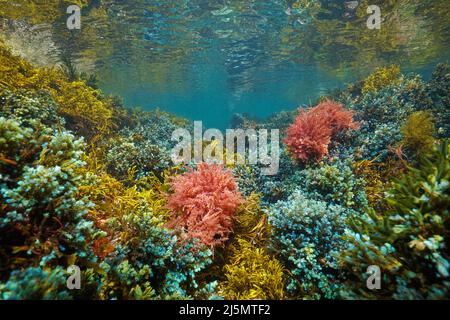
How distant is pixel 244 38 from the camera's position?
2128 cm

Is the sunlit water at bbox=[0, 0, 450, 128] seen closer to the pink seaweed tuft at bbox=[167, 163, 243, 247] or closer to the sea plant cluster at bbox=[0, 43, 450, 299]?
the sea plant cluster at bbox=[0, 43, 450, 299]

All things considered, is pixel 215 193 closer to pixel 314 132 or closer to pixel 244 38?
pixel 314 132

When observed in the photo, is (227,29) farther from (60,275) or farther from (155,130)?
(60,275)

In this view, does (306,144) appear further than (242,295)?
Yes

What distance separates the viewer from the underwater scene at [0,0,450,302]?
9.91 feet

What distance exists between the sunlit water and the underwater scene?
392 mm

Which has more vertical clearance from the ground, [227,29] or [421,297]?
[227,29]

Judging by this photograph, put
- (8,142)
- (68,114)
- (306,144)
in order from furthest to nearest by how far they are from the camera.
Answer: (68,114)
(306,144)
(8,142)

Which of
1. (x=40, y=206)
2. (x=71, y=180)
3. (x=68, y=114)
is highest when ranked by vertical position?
(x=68, y=114)

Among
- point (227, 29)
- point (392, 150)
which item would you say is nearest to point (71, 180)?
point (392, 150)

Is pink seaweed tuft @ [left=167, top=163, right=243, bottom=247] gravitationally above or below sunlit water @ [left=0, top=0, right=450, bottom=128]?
below

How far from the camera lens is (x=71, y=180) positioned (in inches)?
142

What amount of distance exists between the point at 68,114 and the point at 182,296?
725 cm

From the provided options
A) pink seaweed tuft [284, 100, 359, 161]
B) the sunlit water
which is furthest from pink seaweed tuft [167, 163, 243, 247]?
the sunlit water
